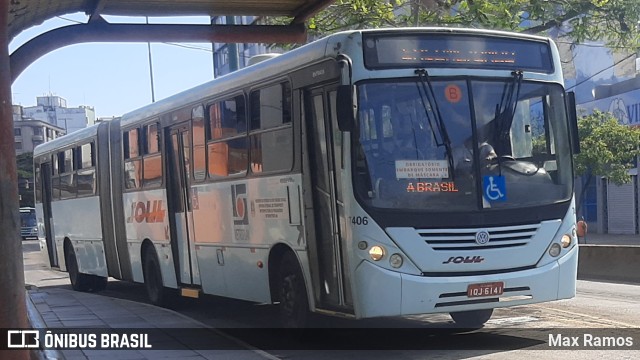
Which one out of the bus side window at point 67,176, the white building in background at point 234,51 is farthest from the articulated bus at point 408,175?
the bus side window at point 67,176

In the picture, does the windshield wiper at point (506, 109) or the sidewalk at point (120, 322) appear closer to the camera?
the windshield wiper at point (506, 109)

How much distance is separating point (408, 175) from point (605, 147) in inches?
908

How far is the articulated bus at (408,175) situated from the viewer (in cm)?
833

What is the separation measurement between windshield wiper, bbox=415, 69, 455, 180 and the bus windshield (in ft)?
0.03

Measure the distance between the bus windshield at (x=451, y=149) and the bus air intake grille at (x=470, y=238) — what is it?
0.76 ft

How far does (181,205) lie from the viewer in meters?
13.2

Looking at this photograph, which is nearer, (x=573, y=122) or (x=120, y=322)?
(x=573, y=122)

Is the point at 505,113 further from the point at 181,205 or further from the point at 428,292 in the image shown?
the point at 181,205

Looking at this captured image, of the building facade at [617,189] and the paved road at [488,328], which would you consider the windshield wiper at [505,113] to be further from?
the building facade at [617,189]

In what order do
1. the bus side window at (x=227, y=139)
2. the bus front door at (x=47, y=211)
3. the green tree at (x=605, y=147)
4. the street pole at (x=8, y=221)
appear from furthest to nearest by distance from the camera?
the green tree at (x=605, y=147) → the bus front door at (x=47, y=211) → the bus side window at (x=227, y=139) → the street pole at (x=8, y=221)

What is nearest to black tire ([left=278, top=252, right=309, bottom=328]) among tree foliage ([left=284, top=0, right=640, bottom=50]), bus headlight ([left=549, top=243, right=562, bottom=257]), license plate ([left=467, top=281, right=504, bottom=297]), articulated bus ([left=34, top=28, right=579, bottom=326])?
articulated bus ([left=34, top=28, right=579, bottom=326])

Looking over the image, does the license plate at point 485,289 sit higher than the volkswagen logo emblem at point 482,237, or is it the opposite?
the volkswagen logo emblem at point 482,237

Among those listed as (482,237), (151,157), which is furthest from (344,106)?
(151,157)

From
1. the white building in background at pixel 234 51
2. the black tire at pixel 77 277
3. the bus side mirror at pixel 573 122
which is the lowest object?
the black tire at pixel 77 277
